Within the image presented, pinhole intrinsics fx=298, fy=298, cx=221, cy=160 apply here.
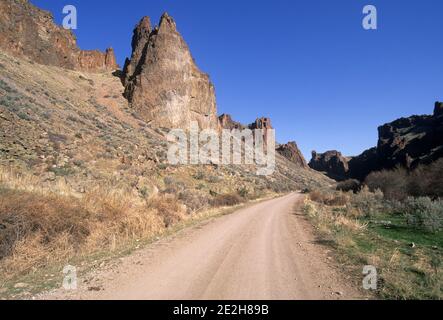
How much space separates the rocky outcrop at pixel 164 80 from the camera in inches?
1916

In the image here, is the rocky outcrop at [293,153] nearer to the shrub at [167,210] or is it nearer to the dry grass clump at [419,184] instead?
the dry grass clump at [419,184]

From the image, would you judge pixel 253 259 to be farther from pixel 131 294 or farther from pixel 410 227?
pixel 410 227

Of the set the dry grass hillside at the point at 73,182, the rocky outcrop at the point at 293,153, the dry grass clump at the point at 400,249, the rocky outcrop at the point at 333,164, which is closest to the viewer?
the dry grass clump at the point at 400,249

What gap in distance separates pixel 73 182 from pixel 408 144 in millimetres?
89545

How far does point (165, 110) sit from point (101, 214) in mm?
40677

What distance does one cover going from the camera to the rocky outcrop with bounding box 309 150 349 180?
171 meters

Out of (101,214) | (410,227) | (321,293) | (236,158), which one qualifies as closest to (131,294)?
(321,293)

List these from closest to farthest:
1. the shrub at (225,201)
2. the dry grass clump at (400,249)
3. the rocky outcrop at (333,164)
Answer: the dry grass clump at (400,249) → the shrub at (225,201) → the rocky outcrop at (333,164)

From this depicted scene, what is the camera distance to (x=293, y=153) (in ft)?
497

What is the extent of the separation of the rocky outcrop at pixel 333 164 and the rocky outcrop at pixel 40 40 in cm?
14205

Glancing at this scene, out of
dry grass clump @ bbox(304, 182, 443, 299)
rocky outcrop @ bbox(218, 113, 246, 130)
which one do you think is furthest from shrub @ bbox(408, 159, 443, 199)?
rocky outcrop @ bbox(218, 113, 246, 130)

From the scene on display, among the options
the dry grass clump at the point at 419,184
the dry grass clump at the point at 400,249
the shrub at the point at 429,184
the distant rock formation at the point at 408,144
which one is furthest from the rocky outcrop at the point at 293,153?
the dry grass clump at the point at 400,249

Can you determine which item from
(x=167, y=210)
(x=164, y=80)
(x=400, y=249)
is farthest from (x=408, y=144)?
(x=167, y=210)

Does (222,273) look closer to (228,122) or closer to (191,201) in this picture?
(191,201)
